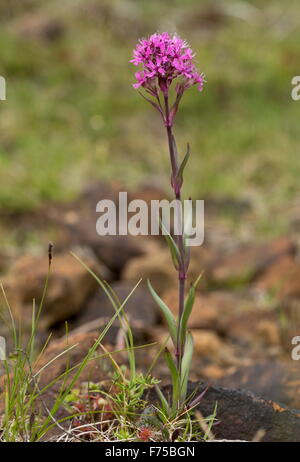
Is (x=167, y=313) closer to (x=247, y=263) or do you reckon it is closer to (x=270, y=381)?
(x=270, y=381)

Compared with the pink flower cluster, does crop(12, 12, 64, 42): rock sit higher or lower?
higher

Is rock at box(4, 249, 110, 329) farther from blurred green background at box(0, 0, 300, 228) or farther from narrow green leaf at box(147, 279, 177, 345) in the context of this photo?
narrow green leaf at box(147, 279, 177, 345)

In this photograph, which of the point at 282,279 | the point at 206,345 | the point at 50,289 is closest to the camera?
the point at 206,345

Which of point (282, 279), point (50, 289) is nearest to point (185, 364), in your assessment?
point (50, 289)

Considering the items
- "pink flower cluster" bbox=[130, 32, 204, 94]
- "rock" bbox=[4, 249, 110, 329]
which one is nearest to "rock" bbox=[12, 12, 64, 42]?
"rock" bbox=[4, 249, 110, 329]

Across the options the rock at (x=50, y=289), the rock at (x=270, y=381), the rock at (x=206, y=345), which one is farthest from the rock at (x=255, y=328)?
the rock at (x=270, y=381)

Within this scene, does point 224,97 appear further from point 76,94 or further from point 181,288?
point 181,288
